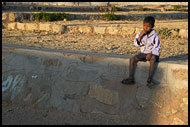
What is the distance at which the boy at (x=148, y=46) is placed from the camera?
367cm

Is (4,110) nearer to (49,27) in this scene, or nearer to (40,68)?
(40,68)

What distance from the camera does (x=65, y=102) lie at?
381 cm

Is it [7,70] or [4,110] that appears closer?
[4,110]

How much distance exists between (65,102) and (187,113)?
1714 mm

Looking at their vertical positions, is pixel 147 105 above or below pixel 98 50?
below

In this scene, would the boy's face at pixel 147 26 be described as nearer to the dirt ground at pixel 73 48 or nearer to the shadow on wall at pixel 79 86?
the shadow on wall at pixel 79 86

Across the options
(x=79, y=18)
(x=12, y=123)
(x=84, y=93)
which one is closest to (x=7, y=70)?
(x=12, y=123)

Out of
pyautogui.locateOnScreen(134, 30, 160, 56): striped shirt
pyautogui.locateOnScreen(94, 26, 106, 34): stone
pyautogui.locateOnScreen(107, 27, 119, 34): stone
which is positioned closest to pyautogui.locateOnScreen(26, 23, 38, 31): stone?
pyautogui.locateOnScreen(94, 26, 106, 34): stone

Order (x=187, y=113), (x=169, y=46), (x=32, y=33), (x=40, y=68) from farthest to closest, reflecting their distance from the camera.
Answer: (x=32, y=33) < (x=169, y=46) < (x=40, y=68) < (x=187, y=113)

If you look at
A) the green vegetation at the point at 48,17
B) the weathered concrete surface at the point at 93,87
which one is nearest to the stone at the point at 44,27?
the green vegetation at the point at 48,17

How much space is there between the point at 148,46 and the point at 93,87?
3.36ft

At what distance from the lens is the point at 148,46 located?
12.6 feet

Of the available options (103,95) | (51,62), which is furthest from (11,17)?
(103,95)

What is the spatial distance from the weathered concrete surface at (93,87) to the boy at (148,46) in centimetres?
12
